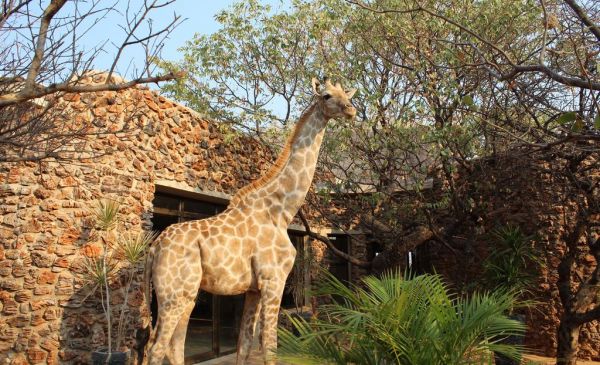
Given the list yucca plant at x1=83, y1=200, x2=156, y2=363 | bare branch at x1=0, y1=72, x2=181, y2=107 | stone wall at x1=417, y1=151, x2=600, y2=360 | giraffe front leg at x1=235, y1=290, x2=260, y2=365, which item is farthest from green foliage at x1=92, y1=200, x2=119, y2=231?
stone wall at x1=417, y1=151, x2=600, y2=360

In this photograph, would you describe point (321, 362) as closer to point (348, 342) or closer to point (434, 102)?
point (348, 342)

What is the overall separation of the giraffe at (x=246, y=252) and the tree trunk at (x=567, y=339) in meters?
4.94

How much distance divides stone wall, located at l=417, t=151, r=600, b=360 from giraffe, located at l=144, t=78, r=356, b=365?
4210 millimetres

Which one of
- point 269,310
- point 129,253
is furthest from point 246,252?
point 129,253

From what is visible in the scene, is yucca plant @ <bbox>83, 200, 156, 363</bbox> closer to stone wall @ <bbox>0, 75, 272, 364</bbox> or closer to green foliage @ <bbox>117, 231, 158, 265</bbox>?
green foliage @ <bbox>117, 231, 158, 265</bbox>

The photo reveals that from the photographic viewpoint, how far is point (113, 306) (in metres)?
6.79

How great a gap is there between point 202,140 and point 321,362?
6.11 m

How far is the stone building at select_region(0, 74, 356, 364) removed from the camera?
20.2 feet

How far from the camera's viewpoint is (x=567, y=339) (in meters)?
7.84

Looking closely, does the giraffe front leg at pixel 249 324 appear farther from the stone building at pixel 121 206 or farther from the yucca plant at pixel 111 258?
the stone building at pixel 121 206

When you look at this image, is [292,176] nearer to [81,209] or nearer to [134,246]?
[134,246]

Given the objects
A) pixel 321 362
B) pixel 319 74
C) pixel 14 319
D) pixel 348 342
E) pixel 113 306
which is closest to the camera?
pixel 321 362

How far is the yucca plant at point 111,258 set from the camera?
6352 mm

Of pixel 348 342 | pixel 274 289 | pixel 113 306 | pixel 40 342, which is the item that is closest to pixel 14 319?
pixel 40 342
